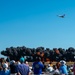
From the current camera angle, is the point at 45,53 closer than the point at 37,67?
No

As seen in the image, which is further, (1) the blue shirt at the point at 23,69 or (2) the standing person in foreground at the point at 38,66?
(2) the standing person in foreground at the point at 38,66

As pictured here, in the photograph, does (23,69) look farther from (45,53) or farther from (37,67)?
(45,53)

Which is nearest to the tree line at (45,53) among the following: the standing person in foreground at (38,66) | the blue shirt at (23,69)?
the standing person in foreground at (38,66)

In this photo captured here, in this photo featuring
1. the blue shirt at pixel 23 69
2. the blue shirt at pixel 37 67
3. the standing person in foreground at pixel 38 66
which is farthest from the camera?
the blue shirt at pixel 37 67

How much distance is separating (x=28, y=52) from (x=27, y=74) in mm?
108563

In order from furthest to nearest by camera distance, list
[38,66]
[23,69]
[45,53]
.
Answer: [45,53] → [38,66] → [23,69]

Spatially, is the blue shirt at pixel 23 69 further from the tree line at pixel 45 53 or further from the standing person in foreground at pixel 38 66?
the tree line at pixel 45 53

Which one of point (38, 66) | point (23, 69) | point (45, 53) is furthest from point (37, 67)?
point (45, 53)

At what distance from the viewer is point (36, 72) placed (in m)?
17.3

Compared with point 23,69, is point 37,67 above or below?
above

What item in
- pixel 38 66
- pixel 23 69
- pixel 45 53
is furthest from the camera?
pixel 45 53

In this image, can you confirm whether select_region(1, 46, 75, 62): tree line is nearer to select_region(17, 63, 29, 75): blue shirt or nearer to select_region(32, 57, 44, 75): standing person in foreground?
select_region(32, 57, 44, 75): standing person in foreground

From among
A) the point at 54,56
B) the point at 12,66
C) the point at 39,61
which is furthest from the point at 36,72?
the point at 54,56

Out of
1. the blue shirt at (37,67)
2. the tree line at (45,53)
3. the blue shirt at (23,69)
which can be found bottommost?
the blue shirt at (23,69)
